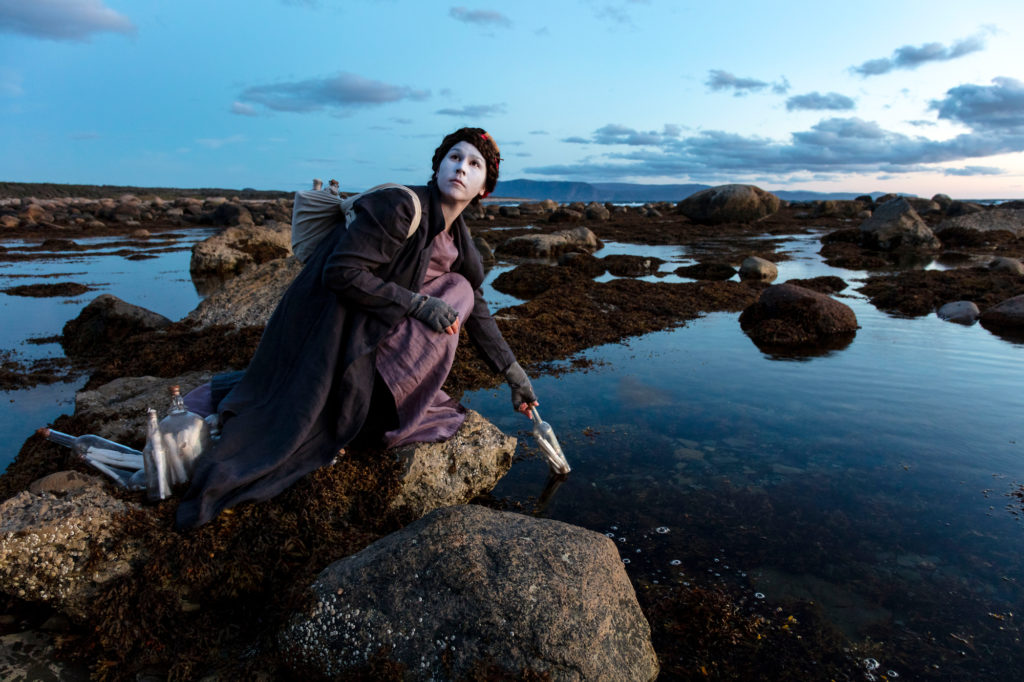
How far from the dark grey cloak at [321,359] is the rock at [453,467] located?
0.45 m

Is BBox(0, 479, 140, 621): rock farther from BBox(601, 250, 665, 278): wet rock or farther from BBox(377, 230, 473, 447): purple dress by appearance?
BBox(601, 250, 665, 278): wet rock

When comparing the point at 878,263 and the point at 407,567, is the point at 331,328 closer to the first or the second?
the point at 407,567

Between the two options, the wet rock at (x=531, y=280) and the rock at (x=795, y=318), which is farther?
the wet rock at (x=531, y=280)

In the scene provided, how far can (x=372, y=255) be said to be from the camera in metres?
3.07

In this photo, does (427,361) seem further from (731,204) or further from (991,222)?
(731,204)

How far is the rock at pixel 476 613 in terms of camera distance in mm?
2227

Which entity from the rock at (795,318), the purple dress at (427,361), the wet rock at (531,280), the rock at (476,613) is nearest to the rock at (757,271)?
the wet rock at (531,280)

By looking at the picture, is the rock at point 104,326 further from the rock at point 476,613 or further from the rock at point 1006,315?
the rock at point 1006,315

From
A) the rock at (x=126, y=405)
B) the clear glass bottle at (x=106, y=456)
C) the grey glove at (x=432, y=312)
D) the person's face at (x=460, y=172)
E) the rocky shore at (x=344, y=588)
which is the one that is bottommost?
the rocky shore at (x=344, y=588)

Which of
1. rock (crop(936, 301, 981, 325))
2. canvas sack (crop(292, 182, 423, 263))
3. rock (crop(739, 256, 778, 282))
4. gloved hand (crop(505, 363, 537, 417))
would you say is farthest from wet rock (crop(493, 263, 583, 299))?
canvas sack (crop(292, 182, 423, 263))

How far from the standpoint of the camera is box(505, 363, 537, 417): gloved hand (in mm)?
3832

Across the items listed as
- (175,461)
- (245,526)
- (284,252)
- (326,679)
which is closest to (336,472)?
(245,526)

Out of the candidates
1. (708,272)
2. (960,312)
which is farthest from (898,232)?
(960,312)

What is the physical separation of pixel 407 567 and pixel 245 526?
950 mm
